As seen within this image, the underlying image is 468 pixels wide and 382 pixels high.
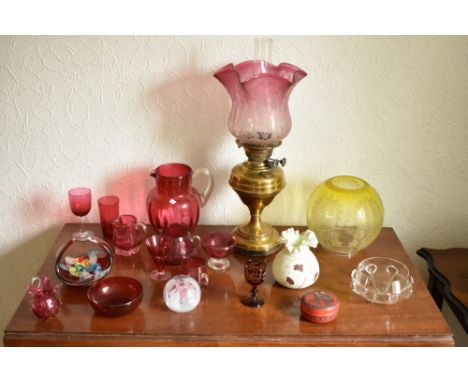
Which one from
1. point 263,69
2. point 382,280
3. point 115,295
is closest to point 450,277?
point 382,280

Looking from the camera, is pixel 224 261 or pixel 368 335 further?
pixel 224 261

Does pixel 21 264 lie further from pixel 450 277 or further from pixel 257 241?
pixel 450 277

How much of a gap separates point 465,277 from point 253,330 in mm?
615

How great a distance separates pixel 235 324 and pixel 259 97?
1.62 ft

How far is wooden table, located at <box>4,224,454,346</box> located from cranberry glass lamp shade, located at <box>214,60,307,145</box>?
346 mm

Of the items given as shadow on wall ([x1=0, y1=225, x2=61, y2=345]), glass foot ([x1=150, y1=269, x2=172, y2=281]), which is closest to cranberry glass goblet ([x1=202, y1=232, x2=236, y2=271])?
glass foot ([x1=150, y1=269, x2=172, y2=281])

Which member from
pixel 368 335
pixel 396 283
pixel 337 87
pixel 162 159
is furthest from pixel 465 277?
pixel 162 159

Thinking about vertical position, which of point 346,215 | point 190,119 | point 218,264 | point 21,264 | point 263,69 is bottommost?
point 21,264

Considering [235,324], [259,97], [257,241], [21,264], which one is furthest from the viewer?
[21,264]

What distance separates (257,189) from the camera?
123 cm

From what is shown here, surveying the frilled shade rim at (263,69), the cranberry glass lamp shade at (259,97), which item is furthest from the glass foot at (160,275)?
the frilled shade rim at (263,69)

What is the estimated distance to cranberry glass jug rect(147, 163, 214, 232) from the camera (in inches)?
49.0

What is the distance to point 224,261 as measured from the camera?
1247mm
